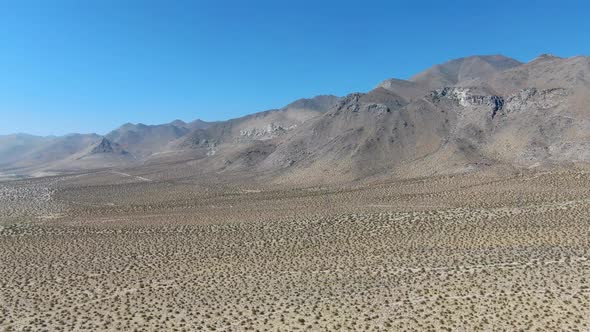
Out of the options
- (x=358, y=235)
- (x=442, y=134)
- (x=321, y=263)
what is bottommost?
(x=321, y=263)

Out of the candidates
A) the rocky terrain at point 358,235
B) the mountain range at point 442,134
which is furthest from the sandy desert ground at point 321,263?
the mountain range at point 442,134

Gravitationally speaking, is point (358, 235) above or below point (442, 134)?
below

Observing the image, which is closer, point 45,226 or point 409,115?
point 45,226

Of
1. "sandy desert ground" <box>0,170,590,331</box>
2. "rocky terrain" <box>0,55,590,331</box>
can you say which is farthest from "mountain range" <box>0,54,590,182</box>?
"sandy desert ground" <box>0,170,590,331</box>

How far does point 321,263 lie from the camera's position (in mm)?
27094

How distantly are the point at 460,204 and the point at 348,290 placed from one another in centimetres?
2238

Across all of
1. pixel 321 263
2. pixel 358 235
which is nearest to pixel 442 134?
pixel 358 235

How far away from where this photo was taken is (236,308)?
20.7 m

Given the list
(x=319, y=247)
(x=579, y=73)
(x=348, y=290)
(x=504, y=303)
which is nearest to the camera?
(x=504, y=303)

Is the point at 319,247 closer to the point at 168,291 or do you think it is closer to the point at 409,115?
the point at 168,291

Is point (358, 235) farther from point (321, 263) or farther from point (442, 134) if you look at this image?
point (442, 134)

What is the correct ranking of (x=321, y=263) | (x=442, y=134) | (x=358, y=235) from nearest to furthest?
(x=321, y=263) < (x=358, y=235) < (x=442, y=134)

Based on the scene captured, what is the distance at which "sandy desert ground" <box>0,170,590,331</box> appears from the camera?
1938 cm

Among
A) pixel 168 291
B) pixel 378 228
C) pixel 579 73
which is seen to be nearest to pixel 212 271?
pixel 168 291
